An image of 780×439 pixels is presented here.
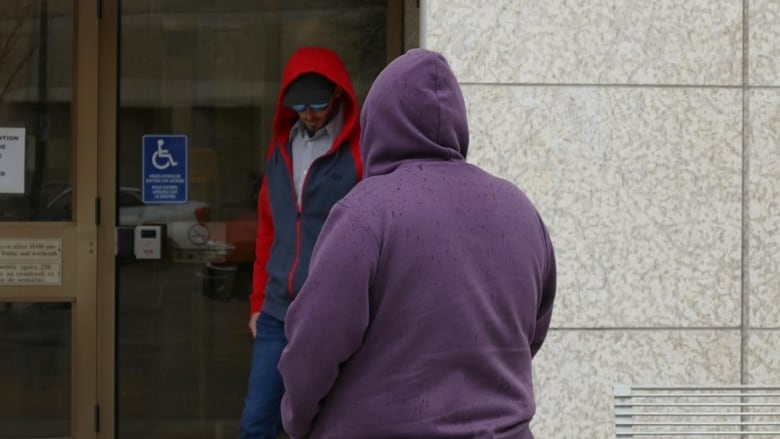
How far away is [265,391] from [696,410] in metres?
1.57

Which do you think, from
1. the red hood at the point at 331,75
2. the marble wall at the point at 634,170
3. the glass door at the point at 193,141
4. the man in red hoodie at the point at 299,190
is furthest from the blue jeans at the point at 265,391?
the glass door at the point at 193,141

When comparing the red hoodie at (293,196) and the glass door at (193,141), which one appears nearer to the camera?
the red hoodie at (293,196)

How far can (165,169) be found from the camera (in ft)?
19.0

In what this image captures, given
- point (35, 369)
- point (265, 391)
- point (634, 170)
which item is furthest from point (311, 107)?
point (35, 369)

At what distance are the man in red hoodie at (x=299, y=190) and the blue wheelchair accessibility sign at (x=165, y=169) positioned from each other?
1.16 metres

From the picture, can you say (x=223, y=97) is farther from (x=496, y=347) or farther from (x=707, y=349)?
(x=496, y=347)

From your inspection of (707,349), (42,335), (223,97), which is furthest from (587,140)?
(42,335)

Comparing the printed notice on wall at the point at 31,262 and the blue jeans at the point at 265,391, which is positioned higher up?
the printed notice on wall at the point at 31,262

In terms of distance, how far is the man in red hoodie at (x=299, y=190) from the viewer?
4.54m

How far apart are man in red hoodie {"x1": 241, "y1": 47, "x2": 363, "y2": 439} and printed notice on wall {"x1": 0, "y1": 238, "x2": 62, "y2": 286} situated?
1389 mm

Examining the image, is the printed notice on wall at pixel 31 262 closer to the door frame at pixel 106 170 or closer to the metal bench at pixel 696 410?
the door frame at pixel 106 170

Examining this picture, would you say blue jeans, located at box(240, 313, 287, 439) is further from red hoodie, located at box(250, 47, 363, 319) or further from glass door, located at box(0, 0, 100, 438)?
glass door, located at box(0, 0, 100, 438)

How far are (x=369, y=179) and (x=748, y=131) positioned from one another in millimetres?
2603

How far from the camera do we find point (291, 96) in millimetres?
4594
